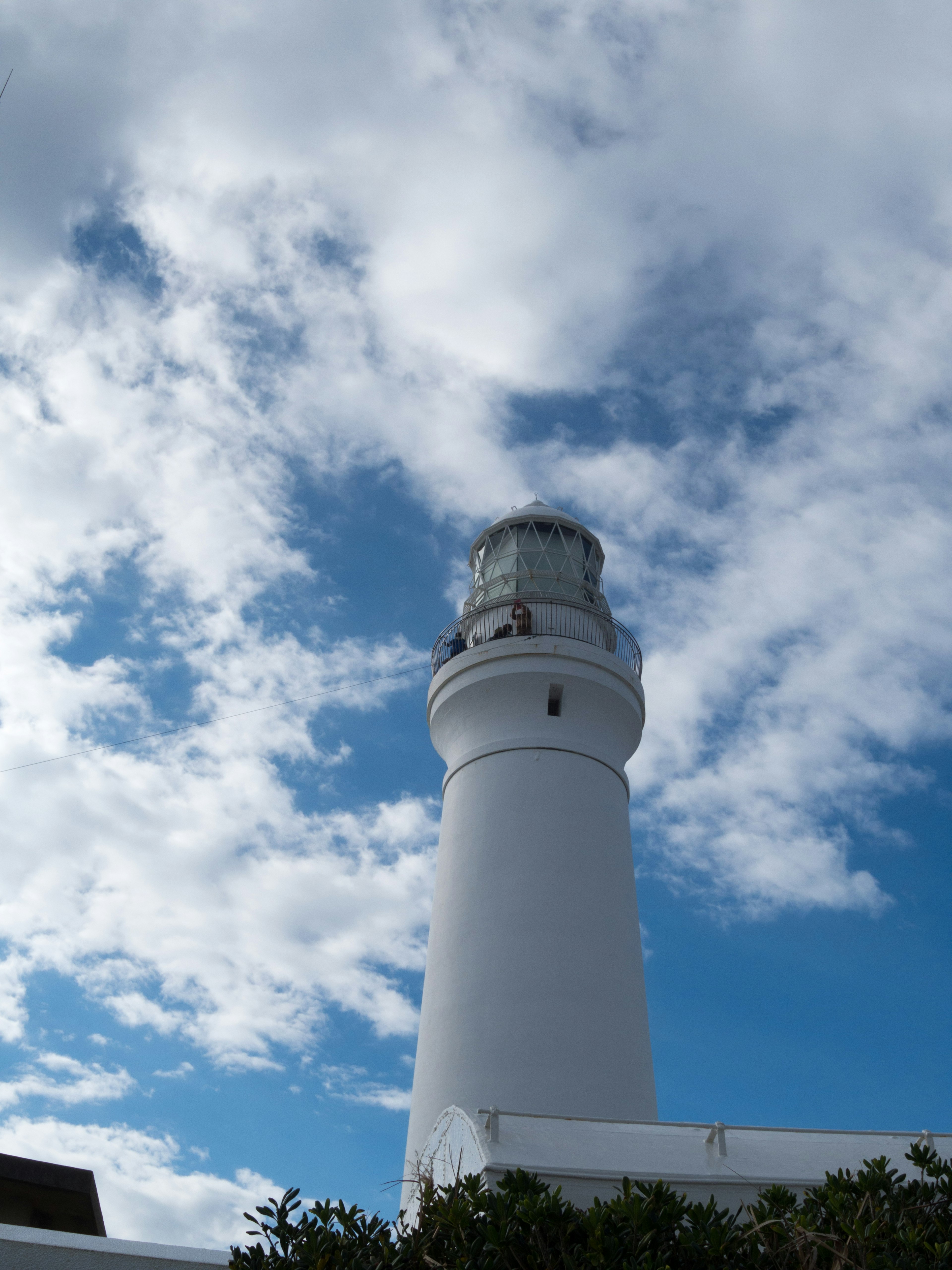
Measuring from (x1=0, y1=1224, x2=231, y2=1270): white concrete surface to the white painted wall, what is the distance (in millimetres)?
4095

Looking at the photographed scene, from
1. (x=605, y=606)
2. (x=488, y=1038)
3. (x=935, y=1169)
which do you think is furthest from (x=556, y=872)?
(x=935, y=1169)

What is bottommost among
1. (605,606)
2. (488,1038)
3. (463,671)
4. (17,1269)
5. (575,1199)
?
(17,1269)

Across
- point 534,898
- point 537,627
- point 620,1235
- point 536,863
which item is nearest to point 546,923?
point 534,898

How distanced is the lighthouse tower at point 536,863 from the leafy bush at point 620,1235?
4.52 metres

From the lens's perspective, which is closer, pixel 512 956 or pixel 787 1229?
pixel 787 1229

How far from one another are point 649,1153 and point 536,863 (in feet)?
17.9

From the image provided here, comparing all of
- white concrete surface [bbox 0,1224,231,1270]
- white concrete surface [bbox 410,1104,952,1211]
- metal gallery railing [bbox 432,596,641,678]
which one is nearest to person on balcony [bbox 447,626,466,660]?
metal gallery railing [bbox 432,596,641,678]

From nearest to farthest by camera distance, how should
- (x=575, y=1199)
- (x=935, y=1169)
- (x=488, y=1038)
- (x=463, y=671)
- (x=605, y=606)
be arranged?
(x=935, y=1169), (x=575, y=1199), (x=488, y=1038), (x=463, y=671), (x=605, y=606)

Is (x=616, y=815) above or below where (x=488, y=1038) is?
above

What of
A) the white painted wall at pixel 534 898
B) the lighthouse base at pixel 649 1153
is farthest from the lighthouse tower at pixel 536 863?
the lighthouse base at pixel 649 1153

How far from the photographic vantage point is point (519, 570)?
53.1 feet

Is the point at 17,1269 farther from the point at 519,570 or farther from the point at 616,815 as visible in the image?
the point at 519,570

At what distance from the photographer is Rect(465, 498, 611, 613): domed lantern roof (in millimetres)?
15812

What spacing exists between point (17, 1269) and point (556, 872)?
25.3 ft
